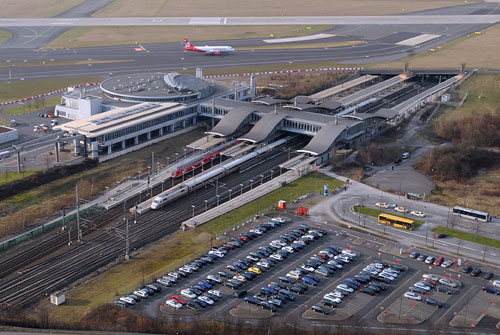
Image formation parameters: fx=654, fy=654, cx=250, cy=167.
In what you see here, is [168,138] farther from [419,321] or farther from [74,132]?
[419,321]

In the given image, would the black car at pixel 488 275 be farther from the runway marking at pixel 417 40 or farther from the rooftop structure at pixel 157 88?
the runway marking at pixel 417 40

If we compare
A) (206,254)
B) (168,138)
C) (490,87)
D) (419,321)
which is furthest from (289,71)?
(419,321)

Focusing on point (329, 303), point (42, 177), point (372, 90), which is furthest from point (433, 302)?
point (372, 90)

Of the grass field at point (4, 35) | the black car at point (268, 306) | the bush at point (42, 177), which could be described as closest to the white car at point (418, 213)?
the black car at point (268, 306)

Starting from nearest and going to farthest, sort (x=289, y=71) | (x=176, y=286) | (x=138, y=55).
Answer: (x=176, y=286) → (x=289, y=71) → (x=138, y=55)

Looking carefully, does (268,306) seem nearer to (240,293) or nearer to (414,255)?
(240,293)

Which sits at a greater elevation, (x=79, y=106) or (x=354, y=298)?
(x=79, y=106)

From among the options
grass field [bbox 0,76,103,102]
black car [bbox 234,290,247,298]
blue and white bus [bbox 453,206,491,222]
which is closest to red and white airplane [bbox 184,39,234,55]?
grass field [bbox 0,76,103,102]
